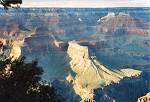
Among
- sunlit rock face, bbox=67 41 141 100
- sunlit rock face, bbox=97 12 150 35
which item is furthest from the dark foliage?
sunlit rock face, bbox=97 12 150 35

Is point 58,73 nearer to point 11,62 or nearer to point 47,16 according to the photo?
point 47,16

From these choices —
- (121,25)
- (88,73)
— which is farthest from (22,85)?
(121,25)

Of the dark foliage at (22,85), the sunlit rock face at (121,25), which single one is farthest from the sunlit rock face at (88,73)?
the dark foliage at (22,85)

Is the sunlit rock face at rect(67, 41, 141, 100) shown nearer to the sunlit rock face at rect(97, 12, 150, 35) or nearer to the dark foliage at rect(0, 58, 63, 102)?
the sunlit rock face at rect(97, 12, 150, 35)

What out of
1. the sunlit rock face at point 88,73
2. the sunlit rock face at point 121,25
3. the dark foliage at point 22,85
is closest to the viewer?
the dark foliage at point 22,85

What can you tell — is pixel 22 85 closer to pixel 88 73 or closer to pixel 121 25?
pixel 88 73

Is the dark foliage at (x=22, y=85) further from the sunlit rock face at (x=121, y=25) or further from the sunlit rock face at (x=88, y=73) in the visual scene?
the sunlit rock face at (x=121, y=25)

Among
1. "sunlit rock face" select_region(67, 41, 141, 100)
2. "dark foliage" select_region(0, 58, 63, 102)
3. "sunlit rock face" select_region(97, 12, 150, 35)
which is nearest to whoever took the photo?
"dark foliage" select_region(0, 58, 63, 102)
